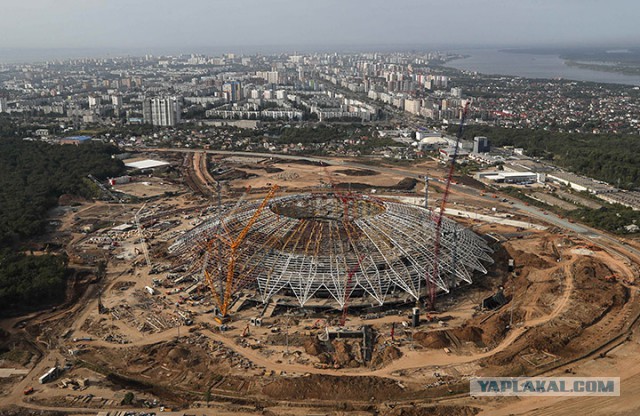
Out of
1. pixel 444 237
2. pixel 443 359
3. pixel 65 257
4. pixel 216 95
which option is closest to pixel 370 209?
pixel 444 237

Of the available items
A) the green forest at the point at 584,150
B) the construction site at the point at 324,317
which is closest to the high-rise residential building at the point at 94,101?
the green forest at the point at 584,150

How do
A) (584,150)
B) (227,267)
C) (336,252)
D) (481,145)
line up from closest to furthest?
1. (227,267)
2. (336,252)
3. (584,150)
4. (481,145)

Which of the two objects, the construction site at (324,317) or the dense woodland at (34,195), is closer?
the construction site at (324,317)

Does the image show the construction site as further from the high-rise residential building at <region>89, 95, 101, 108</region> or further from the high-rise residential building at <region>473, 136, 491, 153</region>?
the high-rise residential building at <region>89, 95, 101, 108</region>

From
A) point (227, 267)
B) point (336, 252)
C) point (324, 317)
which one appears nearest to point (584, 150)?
point (336, 252)

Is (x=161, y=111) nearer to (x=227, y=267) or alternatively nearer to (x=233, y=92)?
(x=233, y=92)

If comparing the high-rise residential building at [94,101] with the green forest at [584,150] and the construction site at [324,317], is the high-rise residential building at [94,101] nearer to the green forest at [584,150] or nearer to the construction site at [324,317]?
the green forest at [584,150]
